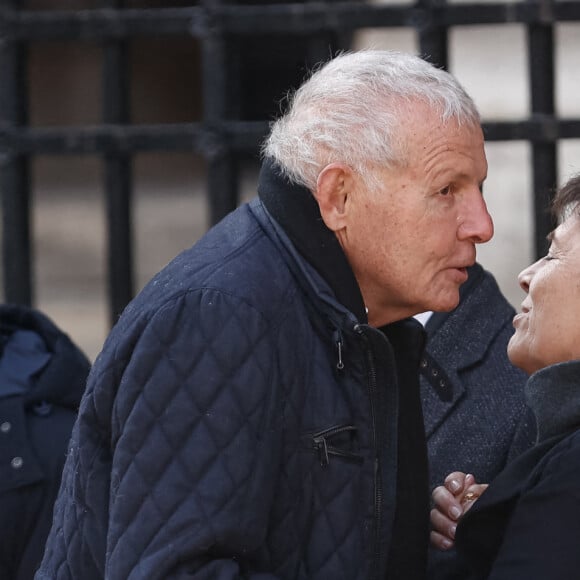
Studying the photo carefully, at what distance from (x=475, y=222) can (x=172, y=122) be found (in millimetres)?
1597

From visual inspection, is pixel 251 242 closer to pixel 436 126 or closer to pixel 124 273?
pixel 436 126

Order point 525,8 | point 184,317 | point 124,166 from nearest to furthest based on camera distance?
point 184,317, point 525,8, point 124,166

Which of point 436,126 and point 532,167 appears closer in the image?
point 436,126

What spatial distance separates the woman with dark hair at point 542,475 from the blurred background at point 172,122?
1.12m

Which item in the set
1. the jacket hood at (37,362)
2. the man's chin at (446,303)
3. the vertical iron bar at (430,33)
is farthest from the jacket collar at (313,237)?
the vertical iron bar at (430,33)

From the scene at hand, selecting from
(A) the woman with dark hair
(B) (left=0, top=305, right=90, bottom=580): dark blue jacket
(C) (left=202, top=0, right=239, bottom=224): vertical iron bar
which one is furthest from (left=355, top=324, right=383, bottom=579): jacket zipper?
(C) (left=202, top=0, right=239, bottom=224): vertical iron bar

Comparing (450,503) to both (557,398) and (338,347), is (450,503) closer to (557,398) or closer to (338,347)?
(557,398)

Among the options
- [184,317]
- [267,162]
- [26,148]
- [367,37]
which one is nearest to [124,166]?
[26,148]

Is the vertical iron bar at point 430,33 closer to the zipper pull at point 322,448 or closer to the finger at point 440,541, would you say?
the finger at point 440,541

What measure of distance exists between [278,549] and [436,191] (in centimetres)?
64

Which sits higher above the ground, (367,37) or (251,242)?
(367,37)

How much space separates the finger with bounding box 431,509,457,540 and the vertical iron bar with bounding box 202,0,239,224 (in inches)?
55.6

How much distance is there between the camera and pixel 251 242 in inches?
84.4

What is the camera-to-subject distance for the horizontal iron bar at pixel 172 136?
11.6 ft
